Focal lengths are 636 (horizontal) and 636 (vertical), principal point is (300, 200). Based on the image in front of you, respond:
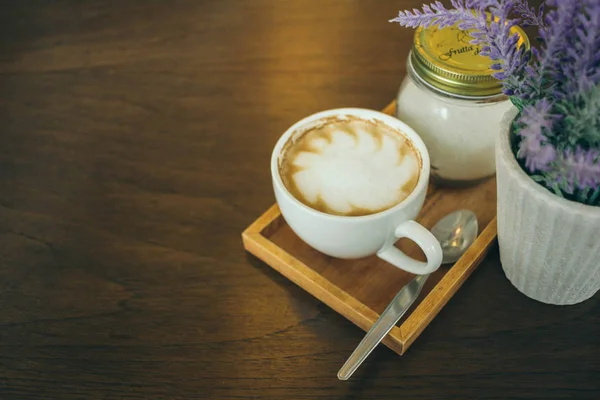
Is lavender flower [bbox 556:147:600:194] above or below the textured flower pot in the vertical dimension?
above

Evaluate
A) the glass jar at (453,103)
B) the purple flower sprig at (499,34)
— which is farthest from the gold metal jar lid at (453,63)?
the purple flower sprig at (499,34)

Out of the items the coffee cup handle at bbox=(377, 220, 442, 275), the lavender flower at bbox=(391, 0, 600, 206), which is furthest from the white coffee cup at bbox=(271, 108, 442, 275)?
the lavender flower at bbox=(391, 0, 600, 206)

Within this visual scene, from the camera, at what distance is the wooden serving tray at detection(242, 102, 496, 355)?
59 cm

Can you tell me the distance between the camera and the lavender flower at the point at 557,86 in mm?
424

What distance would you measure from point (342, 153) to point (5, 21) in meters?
0.62

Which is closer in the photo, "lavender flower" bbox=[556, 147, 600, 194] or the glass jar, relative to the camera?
"lavender flower" bbox=[556, 147, 600, 194]

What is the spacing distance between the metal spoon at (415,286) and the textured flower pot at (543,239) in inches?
1.9

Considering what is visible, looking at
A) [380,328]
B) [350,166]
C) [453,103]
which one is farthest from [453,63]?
[380,328]

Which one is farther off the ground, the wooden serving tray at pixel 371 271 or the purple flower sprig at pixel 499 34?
the purple flower sprig at pixel 499 34

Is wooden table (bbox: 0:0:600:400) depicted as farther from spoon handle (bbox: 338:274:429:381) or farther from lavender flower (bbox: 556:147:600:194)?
lavender flower (bbox: 556:147:600:194)

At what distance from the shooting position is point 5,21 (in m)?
0.96

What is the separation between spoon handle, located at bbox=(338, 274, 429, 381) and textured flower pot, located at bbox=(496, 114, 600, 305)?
99mm

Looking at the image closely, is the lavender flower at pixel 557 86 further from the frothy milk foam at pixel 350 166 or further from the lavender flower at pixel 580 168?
the frothy milk foam at pixel 350 166

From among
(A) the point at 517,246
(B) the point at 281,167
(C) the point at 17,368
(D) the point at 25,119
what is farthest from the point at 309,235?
(D) the point at 25,119
